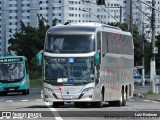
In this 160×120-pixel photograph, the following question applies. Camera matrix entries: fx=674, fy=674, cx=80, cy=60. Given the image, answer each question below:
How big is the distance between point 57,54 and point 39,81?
206 feet

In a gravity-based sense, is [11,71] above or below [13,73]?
above

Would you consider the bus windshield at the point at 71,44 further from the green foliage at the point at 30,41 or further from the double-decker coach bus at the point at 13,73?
the green foliage at the point at 30,41

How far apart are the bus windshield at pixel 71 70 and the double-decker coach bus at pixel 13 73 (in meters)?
24.1

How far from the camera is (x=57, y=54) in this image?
97.0 feet

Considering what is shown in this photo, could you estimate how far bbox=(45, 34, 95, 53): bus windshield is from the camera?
1164 inches

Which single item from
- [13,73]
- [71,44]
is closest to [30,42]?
[13,73]

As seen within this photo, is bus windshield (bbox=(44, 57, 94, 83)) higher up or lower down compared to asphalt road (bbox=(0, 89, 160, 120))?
higher up

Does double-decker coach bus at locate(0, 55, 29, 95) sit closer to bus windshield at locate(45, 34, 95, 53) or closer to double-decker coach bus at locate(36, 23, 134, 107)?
double-decker coach bus at locate(36, 23, 134, 107)

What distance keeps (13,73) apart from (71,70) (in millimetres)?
24897

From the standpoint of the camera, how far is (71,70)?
1166 inches

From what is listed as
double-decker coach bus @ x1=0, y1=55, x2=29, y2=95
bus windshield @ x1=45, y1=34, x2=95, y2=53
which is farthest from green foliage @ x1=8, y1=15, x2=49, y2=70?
bus windshield @ x1=45, y1=34, x2=95, y2=53

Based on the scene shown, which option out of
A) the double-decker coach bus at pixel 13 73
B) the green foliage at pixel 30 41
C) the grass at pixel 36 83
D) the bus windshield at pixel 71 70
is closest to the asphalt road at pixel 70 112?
the bus windshield at pixel 71 70

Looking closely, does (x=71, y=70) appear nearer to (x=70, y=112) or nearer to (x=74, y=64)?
(x=74, y=64)

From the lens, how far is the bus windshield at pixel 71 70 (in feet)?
96.8
